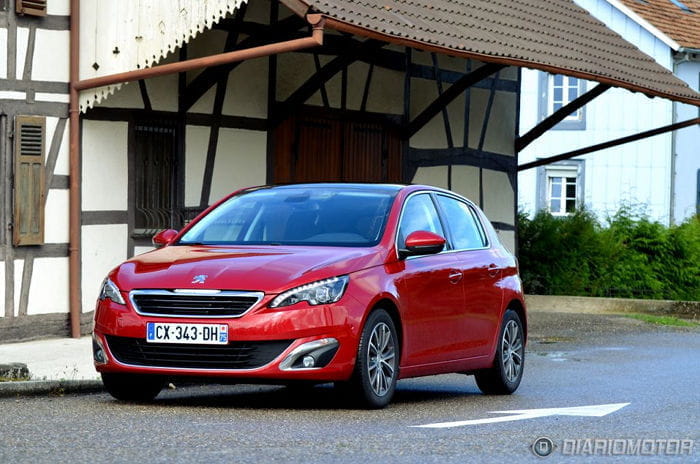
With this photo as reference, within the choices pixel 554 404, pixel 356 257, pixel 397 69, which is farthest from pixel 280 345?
pixel 397 69

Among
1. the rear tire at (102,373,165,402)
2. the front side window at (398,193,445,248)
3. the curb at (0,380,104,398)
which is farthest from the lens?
the curb at (0,380,104,398)

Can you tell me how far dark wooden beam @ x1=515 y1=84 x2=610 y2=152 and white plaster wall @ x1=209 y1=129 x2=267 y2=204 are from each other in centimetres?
563

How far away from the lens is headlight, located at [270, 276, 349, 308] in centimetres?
977

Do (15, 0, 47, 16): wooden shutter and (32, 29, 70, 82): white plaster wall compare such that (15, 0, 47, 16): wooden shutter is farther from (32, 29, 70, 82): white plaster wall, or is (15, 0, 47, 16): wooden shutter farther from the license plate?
the license plate

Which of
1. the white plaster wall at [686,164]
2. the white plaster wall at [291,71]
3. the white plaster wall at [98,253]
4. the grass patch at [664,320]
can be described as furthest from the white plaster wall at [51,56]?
the white plaster wall at [686,164]

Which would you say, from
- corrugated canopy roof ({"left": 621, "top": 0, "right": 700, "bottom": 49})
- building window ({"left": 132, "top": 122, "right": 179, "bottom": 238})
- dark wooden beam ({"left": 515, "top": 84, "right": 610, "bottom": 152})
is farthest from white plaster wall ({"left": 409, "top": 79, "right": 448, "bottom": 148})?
corrugated canopy roof ({"left": 621, "top": 0, "right": 700, "bottom": 49})

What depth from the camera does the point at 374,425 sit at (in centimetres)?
925

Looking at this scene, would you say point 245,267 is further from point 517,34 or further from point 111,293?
point 517,34

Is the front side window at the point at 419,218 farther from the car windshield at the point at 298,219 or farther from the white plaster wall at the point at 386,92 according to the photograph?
the white plaster wall at the point at 386,92

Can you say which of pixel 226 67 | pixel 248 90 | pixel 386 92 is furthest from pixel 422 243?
pixel 386 92

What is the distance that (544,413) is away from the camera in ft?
33.9

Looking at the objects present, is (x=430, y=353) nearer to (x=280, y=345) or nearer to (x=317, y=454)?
(x=280, y=345)

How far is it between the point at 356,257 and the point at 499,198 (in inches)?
617

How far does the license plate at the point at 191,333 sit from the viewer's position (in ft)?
32.1
